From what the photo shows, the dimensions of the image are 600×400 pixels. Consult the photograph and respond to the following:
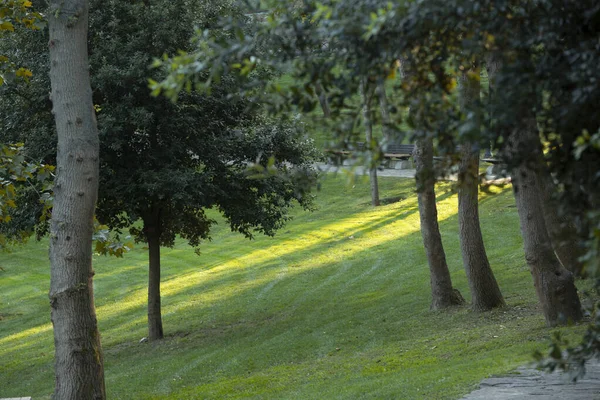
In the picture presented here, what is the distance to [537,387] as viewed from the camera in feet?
26.9

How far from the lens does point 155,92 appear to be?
417 centimetres

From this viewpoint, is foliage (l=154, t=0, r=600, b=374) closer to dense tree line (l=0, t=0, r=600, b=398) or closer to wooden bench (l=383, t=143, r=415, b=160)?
dense tree line (l=0, t=0, r=600, b=398)

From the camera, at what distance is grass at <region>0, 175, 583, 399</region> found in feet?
37.5

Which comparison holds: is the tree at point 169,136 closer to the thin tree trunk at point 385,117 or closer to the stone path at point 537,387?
the stone path at point 537,387

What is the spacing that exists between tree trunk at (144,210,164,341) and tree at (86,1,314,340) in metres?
0.73

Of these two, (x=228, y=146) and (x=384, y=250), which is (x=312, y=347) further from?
(x=384, y=250)

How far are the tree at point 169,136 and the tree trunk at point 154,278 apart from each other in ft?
2.40

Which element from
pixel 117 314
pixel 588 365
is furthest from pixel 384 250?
pixel 588 365

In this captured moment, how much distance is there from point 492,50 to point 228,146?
15.2 m

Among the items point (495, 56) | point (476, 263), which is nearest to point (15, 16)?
point (495, 56)

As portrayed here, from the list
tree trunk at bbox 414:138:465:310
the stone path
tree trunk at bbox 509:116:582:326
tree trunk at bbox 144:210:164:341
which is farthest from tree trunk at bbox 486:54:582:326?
tree trunk at bbox 144:210:164:341

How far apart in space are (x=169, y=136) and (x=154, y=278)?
4190 millimetres

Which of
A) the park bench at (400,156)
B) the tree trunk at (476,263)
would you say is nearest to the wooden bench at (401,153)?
the park bench at (400,156)

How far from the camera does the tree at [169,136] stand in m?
17.6
